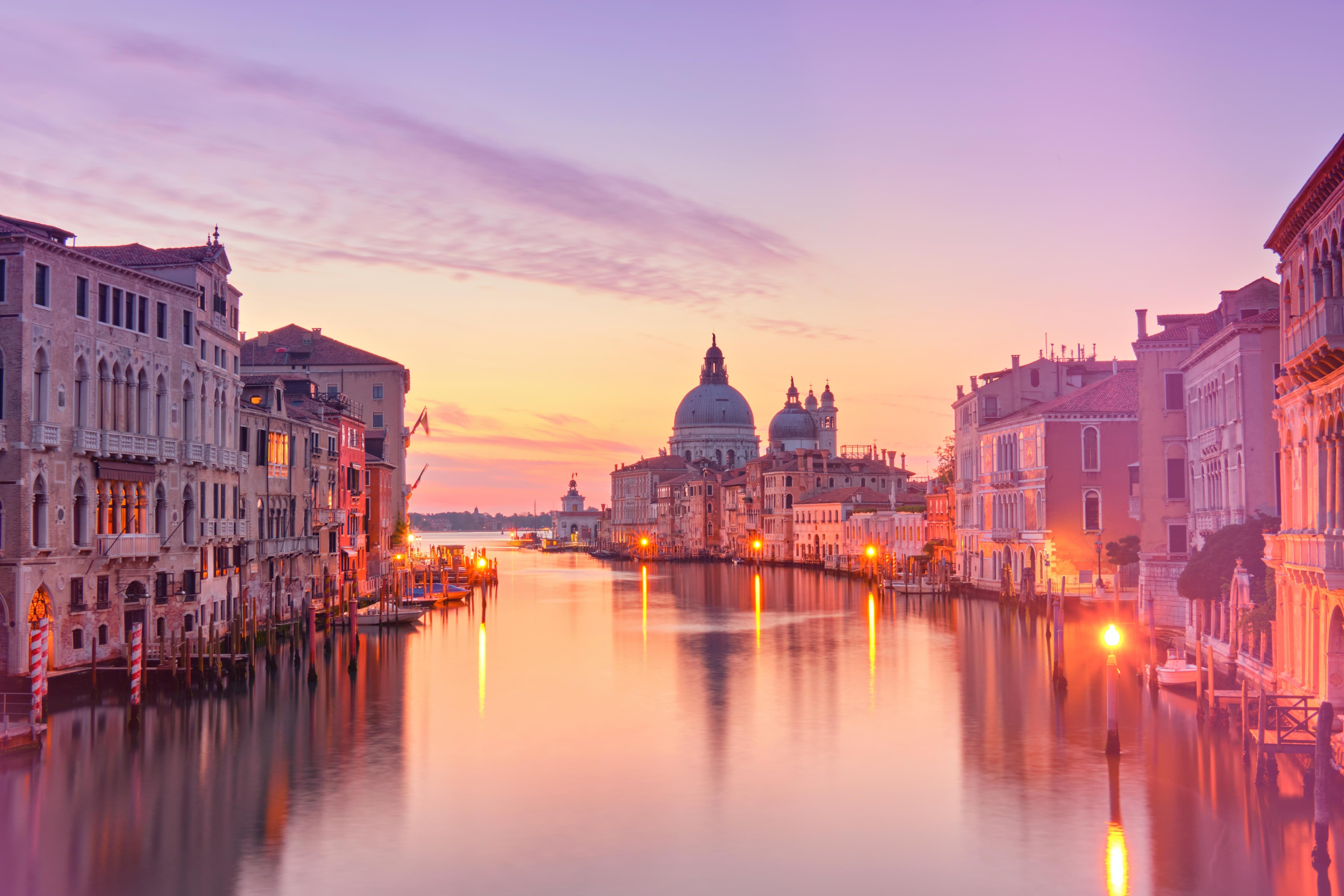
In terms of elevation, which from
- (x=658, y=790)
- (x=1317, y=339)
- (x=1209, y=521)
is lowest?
(x=658, y=790)

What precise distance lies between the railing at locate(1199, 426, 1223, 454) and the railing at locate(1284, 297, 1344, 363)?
8724 millimetres

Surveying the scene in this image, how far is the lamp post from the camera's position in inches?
800

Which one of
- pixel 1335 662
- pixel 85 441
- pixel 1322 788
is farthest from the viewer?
pixel 85 441

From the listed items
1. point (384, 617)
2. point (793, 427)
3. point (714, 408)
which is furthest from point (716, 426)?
point (384, 617)

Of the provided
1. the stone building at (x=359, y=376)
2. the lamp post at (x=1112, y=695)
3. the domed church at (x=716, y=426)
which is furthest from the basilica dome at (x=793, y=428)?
the lamp post at (x=1112, y=695)

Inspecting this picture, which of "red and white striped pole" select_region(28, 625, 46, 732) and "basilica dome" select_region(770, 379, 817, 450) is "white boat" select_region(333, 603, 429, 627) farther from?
"basilica dome" select_region(770, 379, 817, 450)

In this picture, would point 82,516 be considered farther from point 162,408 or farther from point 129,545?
point 162,408

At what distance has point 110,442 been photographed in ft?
87.9

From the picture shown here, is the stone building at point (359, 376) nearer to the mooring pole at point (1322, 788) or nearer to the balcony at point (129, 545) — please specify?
the balcony at point (129, 545)

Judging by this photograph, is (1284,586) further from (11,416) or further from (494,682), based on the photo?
(11,416)

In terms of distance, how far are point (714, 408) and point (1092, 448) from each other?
108 meters

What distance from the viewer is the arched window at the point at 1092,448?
1976 inches

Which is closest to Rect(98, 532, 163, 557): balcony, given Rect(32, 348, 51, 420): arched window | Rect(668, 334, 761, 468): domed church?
Rect(32, 348, 51, 420): arched window

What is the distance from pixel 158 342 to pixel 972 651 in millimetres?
22077
